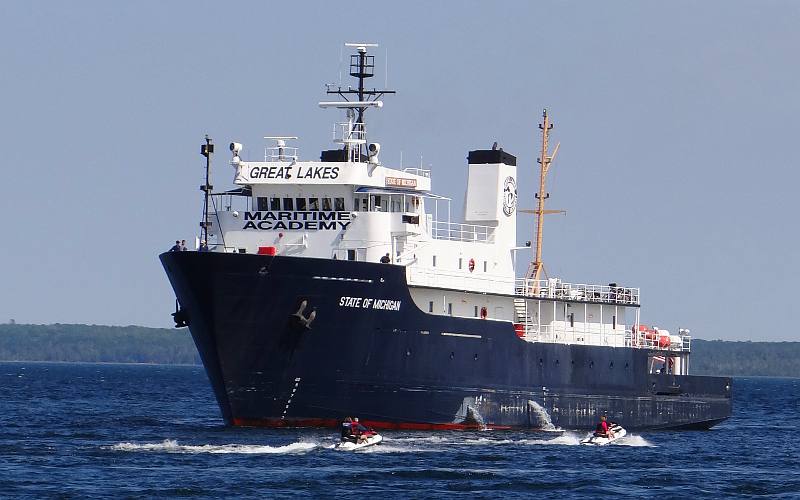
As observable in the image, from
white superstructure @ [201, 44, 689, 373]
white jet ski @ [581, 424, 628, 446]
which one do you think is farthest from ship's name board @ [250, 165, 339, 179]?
white jet ski @ [581, 424, 628, 446]

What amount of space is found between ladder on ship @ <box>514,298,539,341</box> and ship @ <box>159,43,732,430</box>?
54 mm

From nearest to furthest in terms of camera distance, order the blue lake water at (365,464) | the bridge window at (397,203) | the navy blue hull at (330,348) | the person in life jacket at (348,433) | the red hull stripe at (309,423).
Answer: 1. the blue lake water at (365,464)
2. the person in life jacket at (348,433)
3. the navy blue hull at (330,348)
4. the red hull stripe at (309,423)
5. the bridge window at (397,203)

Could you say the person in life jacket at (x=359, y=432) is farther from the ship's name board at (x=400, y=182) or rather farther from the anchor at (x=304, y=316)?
the ship's name board at (x=400, y=182)

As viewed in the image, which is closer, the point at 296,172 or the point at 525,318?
the point at 296,172

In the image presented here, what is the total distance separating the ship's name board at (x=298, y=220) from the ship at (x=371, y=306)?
0.16 ft

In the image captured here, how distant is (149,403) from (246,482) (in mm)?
43990

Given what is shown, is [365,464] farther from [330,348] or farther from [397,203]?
[397,203]

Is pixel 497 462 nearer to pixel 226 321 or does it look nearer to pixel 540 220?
pixel 226 321

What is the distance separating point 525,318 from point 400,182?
29.5 ft

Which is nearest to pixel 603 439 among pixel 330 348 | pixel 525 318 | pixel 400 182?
pixel 525 318

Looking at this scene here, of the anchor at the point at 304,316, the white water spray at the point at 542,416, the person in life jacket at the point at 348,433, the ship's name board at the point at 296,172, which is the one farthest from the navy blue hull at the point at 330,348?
the ship's name board at the point at 296,172

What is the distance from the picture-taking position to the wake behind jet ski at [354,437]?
47.2 metres

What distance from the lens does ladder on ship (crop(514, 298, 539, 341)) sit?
59578mm

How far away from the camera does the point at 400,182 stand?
54.0 metres
